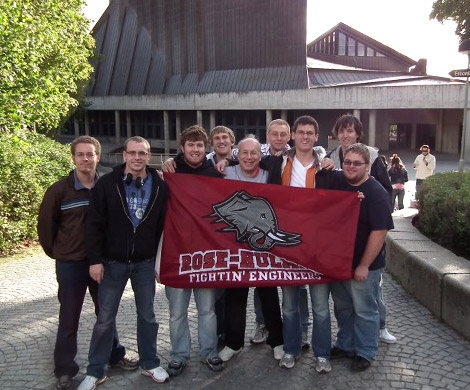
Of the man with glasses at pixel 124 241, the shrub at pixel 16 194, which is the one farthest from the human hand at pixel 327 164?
the shrub at pixel 16 194

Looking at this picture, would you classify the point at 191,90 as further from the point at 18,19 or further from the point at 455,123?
the point at 18,19

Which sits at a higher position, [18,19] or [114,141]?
[18,19]

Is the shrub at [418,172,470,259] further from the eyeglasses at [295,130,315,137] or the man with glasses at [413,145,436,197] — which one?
the man with glasses at [413,145,436,197]

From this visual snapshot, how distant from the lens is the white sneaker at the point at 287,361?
4422mm

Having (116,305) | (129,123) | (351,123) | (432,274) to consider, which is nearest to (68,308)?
(116,305)

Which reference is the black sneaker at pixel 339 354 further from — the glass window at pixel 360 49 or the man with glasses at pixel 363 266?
the glass window at pixel 360 49

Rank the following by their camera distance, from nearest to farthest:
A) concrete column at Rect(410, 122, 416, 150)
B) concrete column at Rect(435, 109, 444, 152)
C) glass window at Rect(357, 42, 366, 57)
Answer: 1. concrete column at Rect(435, 109, 444, 152)
2. concrete column at Rect(410, 122, 416, 150)
3. glass window at Rect(357, 42, 366, 57)

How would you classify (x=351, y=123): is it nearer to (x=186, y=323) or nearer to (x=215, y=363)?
(x=186, y=323)

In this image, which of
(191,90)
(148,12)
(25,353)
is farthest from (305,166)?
(148,12)

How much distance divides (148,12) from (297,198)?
50922 millimetres

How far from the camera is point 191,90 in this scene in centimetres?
4541

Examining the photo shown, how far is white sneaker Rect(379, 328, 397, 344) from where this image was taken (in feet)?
16.3

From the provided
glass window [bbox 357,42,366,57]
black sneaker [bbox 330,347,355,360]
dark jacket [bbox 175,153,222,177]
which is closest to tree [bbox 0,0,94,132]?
dark jacket [bbox 175,153,222,177]

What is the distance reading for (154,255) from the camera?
4199 millimetres
